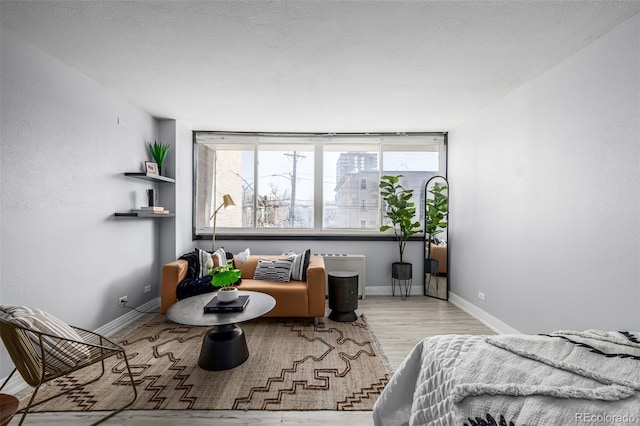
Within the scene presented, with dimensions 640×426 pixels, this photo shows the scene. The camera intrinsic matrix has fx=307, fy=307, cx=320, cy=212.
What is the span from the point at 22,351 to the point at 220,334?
1.25 m

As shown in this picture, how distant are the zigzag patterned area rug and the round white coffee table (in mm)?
69

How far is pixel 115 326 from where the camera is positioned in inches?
131

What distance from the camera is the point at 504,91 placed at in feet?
10.4

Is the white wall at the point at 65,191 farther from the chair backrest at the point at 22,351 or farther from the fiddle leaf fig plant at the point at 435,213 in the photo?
the fiddle leaf fig plant at the point at 435,213

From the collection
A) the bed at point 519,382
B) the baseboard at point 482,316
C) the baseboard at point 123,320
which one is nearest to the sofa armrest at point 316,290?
the baseboard at point 482,316

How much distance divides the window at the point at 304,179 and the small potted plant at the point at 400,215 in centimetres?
32

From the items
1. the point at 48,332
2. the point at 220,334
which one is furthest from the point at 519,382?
the point at 48,332

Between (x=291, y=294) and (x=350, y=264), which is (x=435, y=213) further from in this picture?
(x=291, y=294)

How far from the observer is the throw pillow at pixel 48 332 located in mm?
1773

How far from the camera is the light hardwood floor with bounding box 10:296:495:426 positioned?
1.91m

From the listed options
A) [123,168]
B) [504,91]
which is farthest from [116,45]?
[504,91]

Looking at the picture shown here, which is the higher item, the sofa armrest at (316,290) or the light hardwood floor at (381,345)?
the sofa armrest at (316,290)

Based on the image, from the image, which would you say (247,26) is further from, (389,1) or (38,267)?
(38,267)

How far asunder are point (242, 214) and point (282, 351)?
8.56ft
